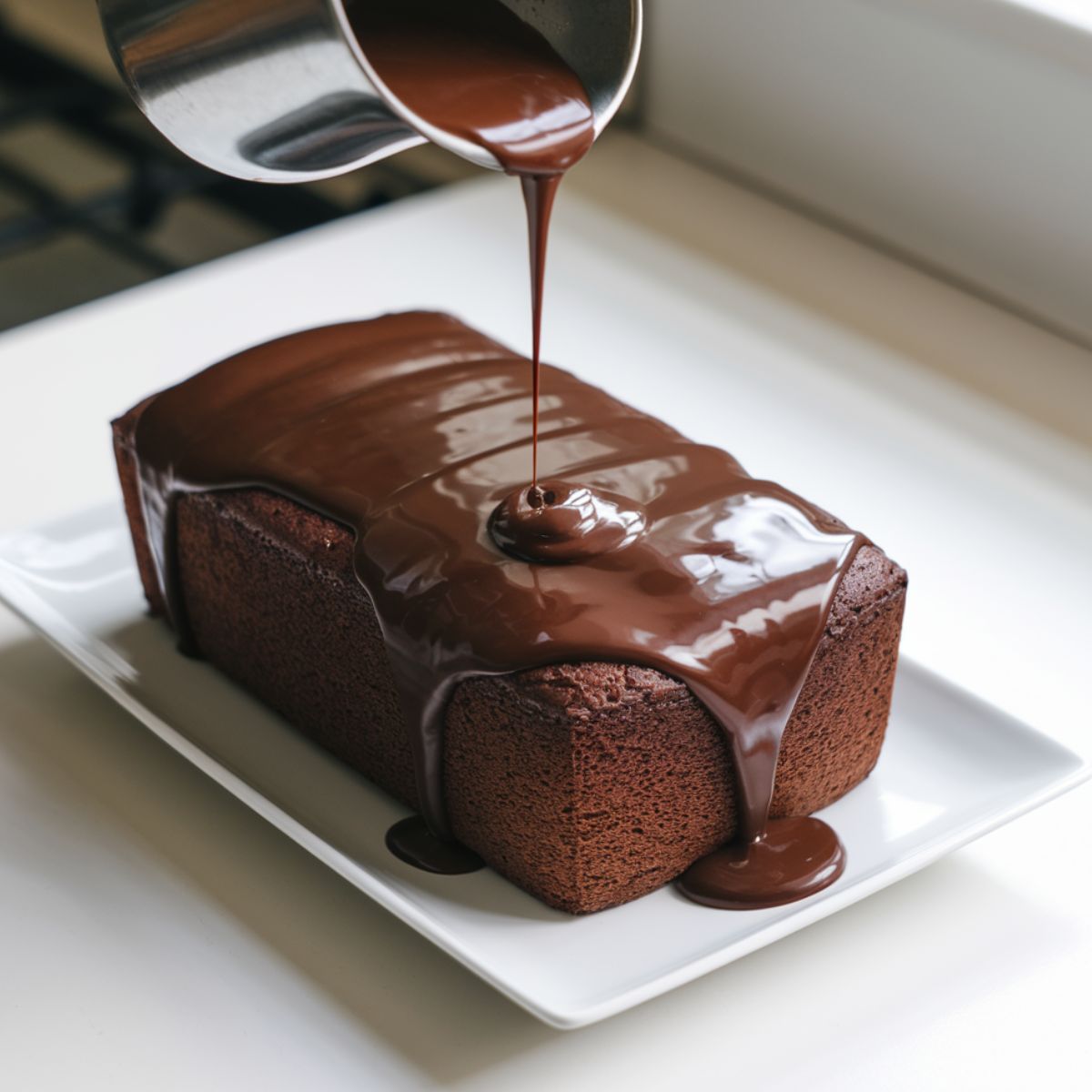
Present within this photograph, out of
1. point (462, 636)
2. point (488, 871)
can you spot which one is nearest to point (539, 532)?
point (462, 636)

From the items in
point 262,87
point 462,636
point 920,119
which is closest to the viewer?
point 262,87

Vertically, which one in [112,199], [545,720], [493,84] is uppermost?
[493,84]

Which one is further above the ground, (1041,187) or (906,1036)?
(1041,187)

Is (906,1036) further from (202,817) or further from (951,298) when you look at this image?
(951,298)

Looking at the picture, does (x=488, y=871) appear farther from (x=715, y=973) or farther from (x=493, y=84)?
(x=493, y=84)

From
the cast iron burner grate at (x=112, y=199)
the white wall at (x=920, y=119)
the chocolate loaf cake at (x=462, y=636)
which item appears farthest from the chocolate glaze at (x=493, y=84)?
the cast iron burner grate at (x=112, y=199)

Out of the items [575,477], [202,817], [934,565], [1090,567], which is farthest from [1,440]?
[1090,567]

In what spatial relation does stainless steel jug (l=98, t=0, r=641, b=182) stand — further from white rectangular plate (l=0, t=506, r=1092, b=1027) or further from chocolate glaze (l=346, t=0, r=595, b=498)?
white rectangular plate (l=0, t=506, r=1092, b=1027)
